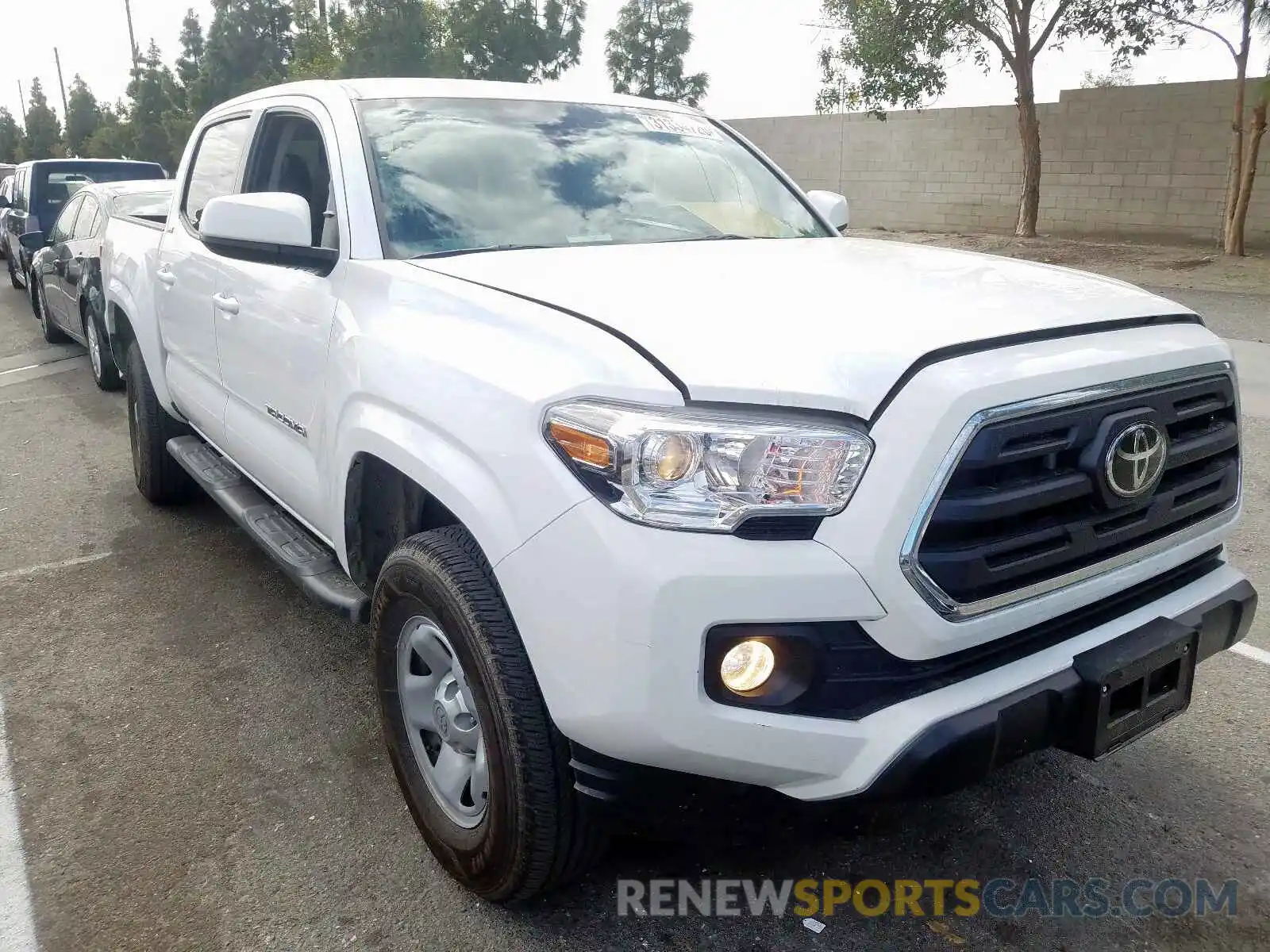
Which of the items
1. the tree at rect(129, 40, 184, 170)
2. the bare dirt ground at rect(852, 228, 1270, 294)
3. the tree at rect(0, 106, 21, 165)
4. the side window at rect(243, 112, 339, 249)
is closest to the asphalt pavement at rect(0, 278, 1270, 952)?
the side window at rect(243, 112, 339, 249)

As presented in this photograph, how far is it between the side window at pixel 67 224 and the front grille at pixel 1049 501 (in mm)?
10143

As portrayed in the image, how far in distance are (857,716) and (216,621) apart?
3027 millimetres

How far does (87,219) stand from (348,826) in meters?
8.44

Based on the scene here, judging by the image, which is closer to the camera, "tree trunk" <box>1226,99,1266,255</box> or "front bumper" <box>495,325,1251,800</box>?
"front bumper" <box>495,325,1251,800</box>

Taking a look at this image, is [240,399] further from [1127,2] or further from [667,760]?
[1127,2]

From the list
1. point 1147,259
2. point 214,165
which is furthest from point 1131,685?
point 1147,259

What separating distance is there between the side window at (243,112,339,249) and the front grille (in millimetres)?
2135

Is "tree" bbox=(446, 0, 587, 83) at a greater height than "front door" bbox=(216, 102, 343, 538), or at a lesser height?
greater

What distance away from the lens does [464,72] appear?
33.6 meters

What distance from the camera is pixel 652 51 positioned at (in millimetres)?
38656

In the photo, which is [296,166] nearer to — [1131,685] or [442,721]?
[442,721]

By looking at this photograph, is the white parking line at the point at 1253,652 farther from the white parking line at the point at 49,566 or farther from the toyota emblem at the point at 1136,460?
the white parking line at the point at 49,566

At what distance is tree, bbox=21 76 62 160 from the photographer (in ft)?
263

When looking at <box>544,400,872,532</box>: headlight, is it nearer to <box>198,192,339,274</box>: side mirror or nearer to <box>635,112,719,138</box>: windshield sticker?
<box>198,192,339,274</box>: side mirror
